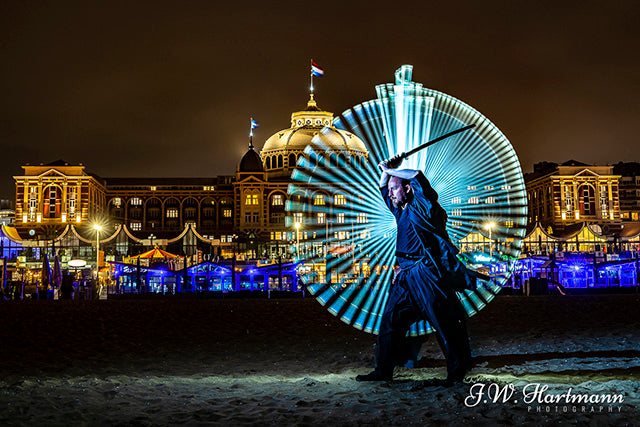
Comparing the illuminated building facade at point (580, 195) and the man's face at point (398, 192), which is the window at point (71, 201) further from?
the man's face at point (398, 192)

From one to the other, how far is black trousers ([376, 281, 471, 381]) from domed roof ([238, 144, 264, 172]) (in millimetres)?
111565

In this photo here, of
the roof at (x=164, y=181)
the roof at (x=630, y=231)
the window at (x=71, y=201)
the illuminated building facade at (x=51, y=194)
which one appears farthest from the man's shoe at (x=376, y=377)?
the roof at (x=164, y=181)

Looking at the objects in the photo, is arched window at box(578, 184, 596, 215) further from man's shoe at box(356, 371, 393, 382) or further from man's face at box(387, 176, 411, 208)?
man's shoe at box(356, 371, 393, 382)

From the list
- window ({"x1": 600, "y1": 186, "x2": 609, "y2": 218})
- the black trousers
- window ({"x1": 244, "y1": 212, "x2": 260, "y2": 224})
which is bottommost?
the black trousers

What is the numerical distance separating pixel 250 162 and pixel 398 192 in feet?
366

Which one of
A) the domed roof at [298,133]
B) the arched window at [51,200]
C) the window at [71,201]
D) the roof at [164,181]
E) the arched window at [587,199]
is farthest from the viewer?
the roof at [164,181]

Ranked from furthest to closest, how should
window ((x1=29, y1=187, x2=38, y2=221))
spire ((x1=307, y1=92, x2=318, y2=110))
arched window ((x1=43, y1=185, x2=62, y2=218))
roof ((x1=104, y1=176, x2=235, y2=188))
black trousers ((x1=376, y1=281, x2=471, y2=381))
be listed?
spire ((x1=307, y1=92, x2=318, y2=110)) → roof ((x1=104, y1=176, x2=235, y2=188)) → arched window ((x1=43, y1=185, x2=62, y2=218)) → window ((x1=29, y1=187, x2=38, y2=221)) → black trousers ((x1=376, y1=281, x2=471, y2=381))

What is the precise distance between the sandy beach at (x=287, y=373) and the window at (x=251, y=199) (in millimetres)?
97182

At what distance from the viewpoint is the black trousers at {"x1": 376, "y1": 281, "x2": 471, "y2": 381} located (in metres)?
9.59

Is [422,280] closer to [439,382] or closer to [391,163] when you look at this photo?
[439,382]

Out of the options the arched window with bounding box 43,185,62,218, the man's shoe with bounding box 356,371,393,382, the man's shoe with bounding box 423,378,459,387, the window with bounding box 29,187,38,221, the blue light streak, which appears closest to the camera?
the man's shoe with bounding box 423,378,459,387

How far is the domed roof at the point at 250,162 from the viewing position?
396 ft

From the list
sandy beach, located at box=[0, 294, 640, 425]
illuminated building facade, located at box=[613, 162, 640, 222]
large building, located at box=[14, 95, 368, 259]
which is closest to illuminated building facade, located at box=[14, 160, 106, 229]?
large building, located at box=[14, 95, 368, 259]

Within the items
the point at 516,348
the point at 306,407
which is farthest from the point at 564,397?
the point at 516,348
